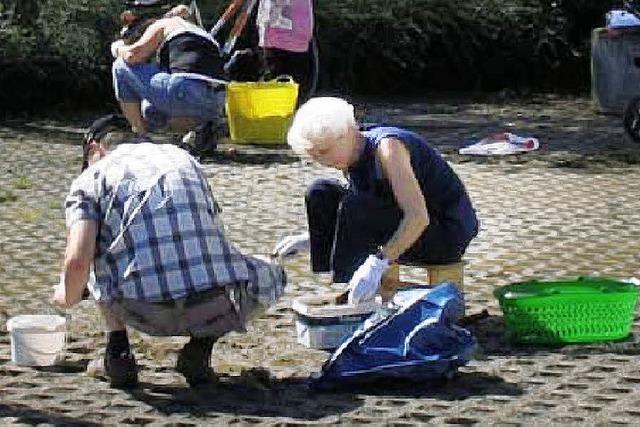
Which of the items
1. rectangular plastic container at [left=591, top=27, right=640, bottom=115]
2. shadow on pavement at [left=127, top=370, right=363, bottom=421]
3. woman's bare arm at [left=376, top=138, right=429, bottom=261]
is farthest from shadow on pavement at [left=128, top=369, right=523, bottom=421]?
rectangular plastic container at [left=591, top=27, right=640, bottom=115]

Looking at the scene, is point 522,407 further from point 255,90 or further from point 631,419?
point 255,90

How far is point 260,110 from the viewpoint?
1147cm

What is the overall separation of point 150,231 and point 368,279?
0.88m

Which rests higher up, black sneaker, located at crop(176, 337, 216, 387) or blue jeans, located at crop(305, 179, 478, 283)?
blue jeans, located at crop(305, 179, 478, 283)

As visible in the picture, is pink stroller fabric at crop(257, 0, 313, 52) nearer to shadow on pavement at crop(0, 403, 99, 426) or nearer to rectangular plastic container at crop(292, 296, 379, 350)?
rectangular plastic container at crop(292, 296, 379, 350)

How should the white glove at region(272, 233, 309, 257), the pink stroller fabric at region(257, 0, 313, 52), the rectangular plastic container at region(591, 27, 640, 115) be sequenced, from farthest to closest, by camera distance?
1. the rectangular plastic container at region(591, 27, 640, 115)
2. the pink stroller fabric at region(257, 0, 313, 52)
3. the white glove at region(272, 233, 309, 257)

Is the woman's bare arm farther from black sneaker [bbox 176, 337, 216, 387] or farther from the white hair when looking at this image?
black sneaker [bbox 176, 337, 216, 387]

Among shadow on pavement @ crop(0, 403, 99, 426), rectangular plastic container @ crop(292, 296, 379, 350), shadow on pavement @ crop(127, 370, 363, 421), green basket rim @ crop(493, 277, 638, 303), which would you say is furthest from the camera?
Result: green basket rim @ crop(493, 277, 638, 303)

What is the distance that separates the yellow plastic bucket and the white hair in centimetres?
527

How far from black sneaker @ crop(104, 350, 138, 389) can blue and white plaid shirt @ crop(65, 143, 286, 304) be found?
9.8 inches

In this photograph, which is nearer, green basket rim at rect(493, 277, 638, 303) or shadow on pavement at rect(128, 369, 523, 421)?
shadow on pavement at rect(128, 369, 523, 421)

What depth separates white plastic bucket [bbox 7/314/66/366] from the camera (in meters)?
5.80

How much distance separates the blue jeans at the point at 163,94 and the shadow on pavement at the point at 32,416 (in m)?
5.50

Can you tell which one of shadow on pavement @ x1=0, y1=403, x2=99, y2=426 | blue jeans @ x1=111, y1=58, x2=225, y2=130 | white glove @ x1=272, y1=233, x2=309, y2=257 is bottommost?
shadow on pavement @ x1=0, y1=403, x2=99, y2=426
